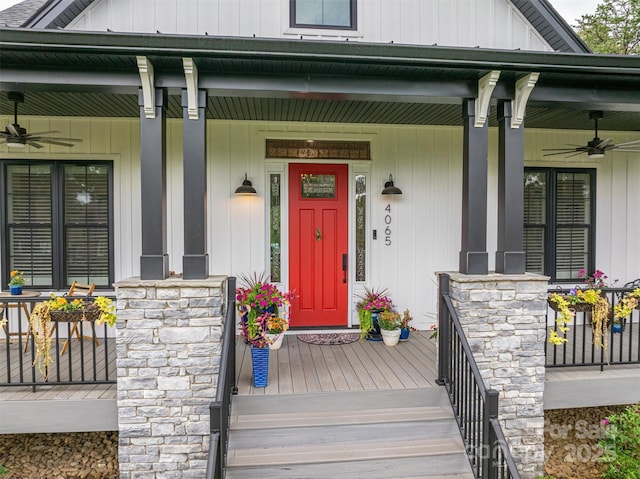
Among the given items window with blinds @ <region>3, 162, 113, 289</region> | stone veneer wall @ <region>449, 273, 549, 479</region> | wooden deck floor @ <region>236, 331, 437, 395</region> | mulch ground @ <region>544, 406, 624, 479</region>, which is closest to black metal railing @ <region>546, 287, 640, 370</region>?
stone veneer wall @ <region>449, 273, 549, 479</region>

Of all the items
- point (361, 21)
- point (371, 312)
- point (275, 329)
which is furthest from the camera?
point (371, 312)

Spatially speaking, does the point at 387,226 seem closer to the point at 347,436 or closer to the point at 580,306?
the point at 580,306

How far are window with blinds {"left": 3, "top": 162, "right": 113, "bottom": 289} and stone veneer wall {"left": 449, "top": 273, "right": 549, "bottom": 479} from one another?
4.61 m

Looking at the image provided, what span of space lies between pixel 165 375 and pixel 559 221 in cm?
580

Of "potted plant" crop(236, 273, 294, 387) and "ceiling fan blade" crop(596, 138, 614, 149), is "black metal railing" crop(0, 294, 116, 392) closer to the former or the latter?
"potted plant" crop(236, 273, 294, 387)

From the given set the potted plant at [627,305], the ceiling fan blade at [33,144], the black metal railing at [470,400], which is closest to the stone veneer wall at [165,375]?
the black metal railing at [470,400]

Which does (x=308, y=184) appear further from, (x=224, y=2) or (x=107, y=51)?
(x=107, y=51)

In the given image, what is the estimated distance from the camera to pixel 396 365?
400 centimetres

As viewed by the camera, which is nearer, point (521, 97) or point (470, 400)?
point (470, 400)

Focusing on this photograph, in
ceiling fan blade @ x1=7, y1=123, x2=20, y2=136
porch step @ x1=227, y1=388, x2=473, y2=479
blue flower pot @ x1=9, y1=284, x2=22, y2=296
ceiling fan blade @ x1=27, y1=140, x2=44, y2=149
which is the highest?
ceiling fan blade @ x1=7, y1=123, x2=20, y2=136

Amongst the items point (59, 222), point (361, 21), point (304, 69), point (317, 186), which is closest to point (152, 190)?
point (304, 69)

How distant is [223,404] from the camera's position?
107 inches

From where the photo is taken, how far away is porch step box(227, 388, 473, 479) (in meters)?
2.89

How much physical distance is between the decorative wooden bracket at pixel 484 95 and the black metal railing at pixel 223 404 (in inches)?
111
